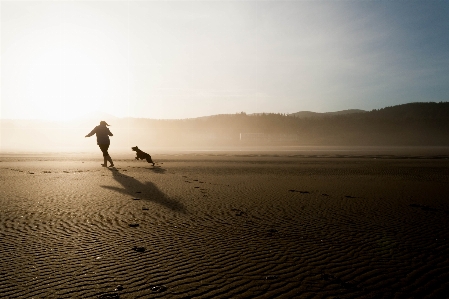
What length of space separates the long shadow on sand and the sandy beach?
6 cm

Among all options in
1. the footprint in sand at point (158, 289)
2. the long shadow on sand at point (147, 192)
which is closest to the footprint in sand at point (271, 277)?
the footprint in sand at point (158, 289)

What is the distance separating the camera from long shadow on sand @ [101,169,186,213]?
27.4 ft

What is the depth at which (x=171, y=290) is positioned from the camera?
365cm

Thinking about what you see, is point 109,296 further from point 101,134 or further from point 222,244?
point 101,134

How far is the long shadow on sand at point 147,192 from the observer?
8344 millimetres

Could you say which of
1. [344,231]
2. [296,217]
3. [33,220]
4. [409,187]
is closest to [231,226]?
[296,217]

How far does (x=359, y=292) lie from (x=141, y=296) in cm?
244

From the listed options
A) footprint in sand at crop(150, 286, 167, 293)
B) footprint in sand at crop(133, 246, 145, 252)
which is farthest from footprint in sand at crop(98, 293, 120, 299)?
footprint in sand at crop(133, 246, 145, 252)

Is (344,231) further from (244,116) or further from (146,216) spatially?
(244,116)

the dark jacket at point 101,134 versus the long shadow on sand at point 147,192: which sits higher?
the dark jacket at point 101,134

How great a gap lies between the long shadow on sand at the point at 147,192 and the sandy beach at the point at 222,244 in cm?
6

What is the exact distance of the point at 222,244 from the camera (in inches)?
209

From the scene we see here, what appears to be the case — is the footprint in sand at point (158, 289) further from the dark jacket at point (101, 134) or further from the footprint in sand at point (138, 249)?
the dark jacket at point (101, 134)

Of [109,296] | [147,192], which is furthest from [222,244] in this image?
[147,192]
